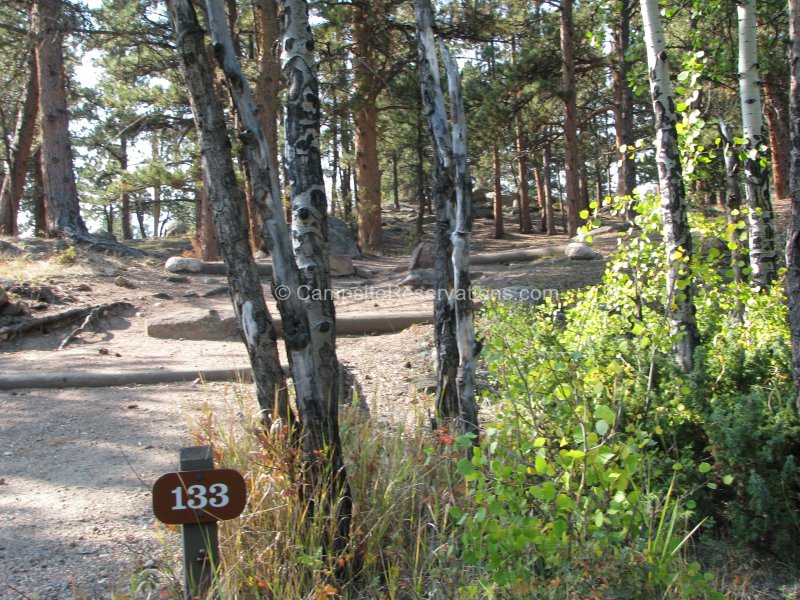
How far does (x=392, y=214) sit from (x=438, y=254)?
33093mm

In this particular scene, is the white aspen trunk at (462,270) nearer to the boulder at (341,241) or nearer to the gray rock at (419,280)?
the gray rock at (419,280)

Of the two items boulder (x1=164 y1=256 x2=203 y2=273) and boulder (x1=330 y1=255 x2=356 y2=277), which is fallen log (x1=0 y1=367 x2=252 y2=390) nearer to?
boulder (x1=164 y1=256 x2=203 y2=273)

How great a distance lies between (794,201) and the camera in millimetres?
3072

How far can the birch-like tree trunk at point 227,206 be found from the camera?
3.38 meters

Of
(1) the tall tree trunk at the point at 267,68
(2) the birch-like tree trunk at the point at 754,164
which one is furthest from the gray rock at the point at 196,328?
(2) the birch-like tree trunk at the point at 754,164

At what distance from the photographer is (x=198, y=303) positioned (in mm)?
11742

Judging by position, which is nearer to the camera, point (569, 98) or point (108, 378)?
point (108, 378)

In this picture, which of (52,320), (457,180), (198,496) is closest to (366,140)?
(52,320)

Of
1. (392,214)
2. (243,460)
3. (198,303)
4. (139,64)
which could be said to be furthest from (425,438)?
(392,214)

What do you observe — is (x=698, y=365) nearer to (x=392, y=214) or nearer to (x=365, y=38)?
(x=365, y=38)

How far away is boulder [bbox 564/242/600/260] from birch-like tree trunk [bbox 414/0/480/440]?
9.49 metres

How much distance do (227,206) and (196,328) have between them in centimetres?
629

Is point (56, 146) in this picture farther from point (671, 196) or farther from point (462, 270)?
point (671, 196)

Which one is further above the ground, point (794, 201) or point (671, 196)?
point (671, 196)
